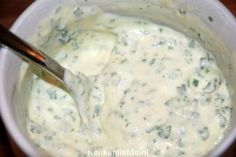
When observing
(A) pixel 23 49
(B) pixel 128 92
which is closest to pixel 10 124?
(A) pixel 23 49

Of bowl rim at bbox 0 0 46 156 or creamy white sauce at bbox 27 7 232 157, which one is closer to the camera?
bowl rim at bbox 0 0 46 156

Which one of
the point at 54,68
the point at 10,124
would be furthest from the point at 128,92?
the point at 10,124

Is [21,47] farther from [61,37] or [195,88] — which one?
[195,88]

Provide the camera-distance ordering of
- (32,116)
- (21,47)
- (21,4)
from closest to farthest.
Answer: (21,47) < (32,116) < (21,4)

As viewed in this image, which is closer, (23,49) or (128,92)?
(23,49)

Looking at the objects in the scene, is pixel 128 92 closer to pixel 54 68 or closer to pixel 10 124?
pixel 54 68

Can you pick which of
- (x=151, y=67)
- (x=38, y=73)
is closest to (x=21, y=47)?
(x=38, y=73)
